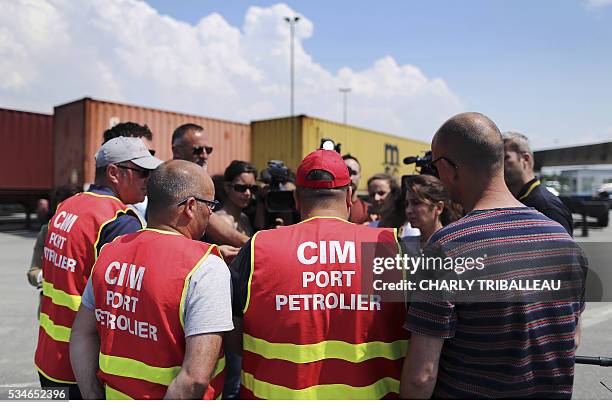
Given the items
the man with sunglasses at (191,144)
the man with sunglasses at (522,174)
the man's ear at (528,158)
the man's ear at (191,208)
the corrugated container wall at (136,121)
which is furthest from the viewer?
the corrugated container wall at (136,121)

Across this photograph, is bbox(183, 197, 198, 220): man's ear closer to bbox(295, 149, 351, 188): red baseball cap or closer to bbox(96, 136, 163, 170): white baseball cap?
bbox(295, 149, 351, 188): red baseball cap

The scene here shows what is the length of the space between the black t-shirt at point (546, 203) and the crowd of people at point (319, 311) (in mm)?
1573

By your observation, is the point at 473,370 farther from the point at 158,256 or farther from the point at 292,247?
the point at 158,256

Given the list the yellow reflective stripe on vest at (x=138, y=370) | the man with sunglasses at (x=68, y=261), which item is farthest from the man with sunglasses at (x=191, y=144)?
the yellow reflective stripe on vest at (x=138, y=370)

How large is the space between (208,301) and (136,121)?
14164 mm

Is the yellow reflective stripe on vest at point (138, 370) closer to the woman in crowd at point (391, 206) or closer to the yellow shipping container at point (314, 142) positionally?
the woman in crowd at point (391, 206)

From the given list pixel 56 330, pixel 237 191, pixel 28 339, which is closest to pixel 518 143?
pixel 237 191

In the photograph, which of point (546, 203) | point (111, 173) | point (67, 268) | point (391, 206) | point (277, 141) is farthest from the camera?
point (277, 141)

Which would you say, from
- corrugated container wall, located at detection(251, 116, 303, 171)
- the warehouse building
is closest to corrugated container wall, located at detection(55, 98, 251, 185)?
the warehouse building

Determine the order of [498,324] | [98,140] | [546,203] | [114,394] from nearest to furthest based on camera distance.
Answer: [498,324]
[114,394]
[546,203]
[98,140]

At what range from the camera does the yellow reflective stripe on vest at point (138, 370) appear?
5.40ft

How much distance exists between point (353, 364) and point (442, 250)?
0.53 m

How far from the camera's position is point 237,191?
11.6 ft

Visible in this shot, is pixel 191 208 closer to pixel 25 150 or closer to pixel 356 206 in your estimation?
pixel 356 206
